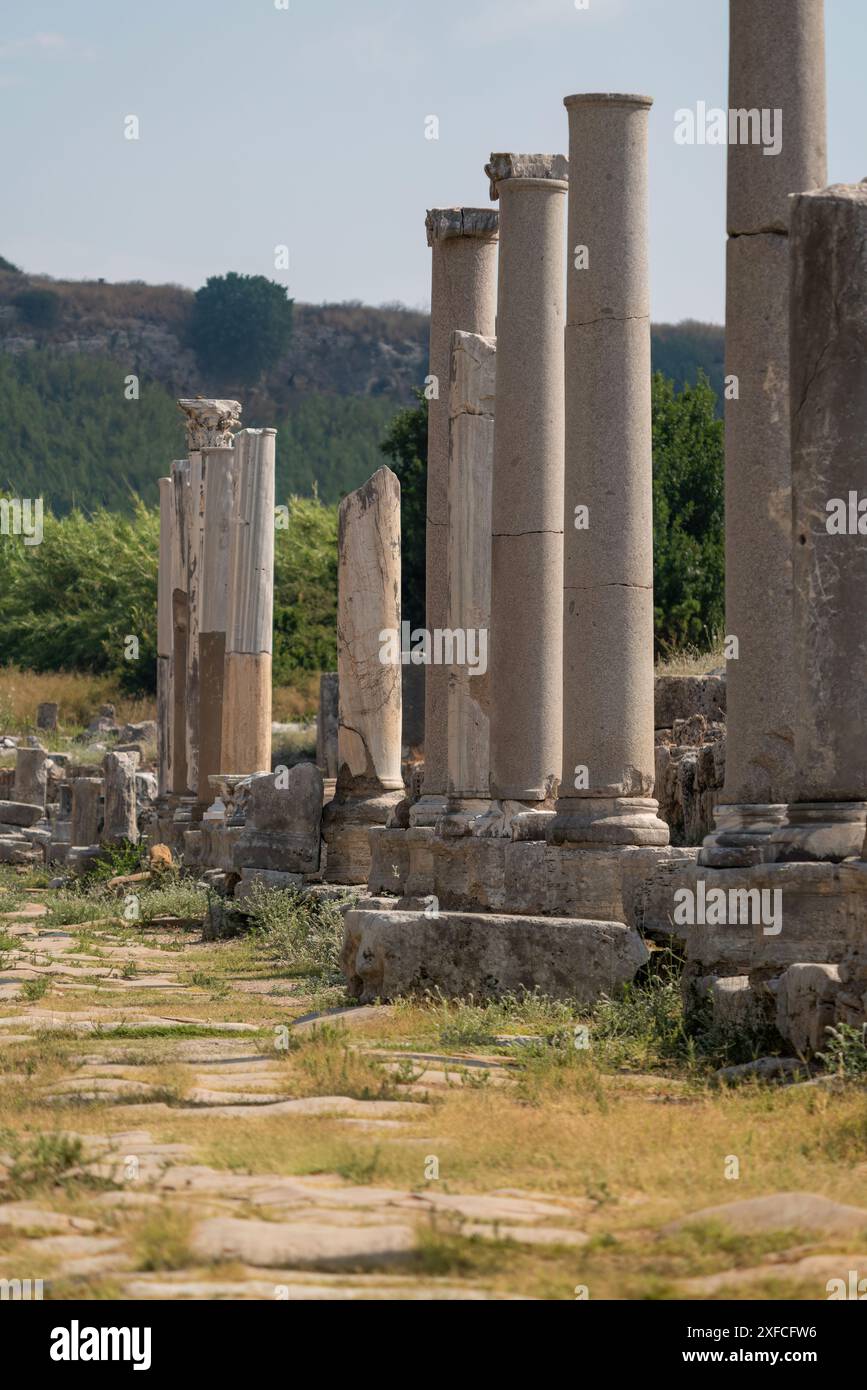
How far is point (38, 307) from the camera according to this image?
354 feet

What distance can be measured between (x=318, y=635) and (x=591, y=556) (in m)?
32.9

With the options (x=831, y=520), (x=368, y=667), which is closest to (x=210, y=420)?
(x=368, y=667)

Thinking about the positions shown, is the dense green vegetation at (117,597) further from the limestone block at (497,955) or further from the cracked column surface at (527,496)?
the limestone block at (497,955)

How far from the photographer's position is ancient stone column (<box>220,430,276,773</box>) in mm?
21484

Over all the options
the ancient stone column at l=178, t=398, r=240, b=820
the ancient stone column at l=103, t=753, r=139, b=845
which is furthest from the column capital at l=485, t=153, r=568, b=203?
the ancient stone column at l=103, t=753, r=139, b=845

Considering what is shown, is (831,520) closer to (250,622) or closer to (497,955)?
(497,955)

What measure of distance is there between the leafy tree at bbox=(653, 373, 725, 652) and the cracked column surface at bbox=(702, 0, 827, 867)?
23.5 m

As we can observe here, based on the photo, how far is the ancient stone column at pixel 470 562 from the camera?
14156 millimetres

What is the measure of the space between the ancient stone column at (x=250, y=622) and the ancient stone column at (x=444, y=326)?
5.88 m

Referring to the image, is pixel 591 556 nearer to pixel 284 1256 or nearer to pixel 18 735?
pixel 284 1256

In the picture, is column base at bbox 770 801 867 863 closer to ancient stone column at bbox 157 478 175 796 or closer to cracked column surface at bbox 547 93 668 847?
cracked column surface at bbox 547 93 668 847

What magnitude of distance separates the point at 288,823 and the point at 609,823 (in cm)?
580

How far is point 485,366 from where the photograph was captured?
1455cm
